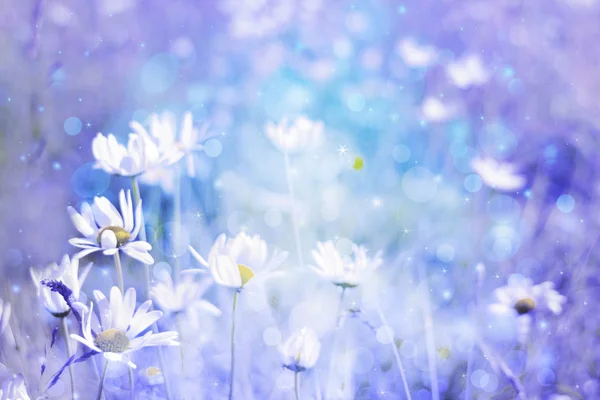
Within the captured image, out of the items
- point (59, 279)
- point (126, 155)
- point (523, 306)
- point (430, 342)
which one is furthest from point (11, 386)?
point (523, 306)

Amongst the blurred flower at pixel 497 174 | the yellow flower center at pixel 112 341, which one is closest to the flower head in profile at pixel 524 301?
the blurred flower at pixel 497 174

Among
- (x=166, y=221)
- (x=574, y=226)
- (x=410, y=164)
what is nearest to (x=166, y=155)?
(x=166, y=221)

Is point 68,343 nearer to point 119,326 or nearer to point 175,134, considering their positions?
point 119,326

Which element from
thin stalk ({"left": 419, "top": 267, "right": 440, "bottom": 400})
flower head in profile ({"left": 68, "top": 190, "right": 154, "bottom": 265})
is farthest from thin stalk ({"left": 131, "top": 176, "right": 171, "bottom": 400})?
thin stalk ({"left": 419, "top": 267, "right": 440, "bottom": 400})

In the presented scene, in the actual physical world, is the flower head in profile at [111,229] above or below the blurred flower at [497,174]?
below

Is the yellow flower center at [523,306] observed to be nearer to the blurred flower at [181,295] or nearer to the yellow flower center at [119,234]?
the blurred flower at [181,295]

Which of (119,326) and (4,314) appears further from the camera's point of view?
(4,314)
